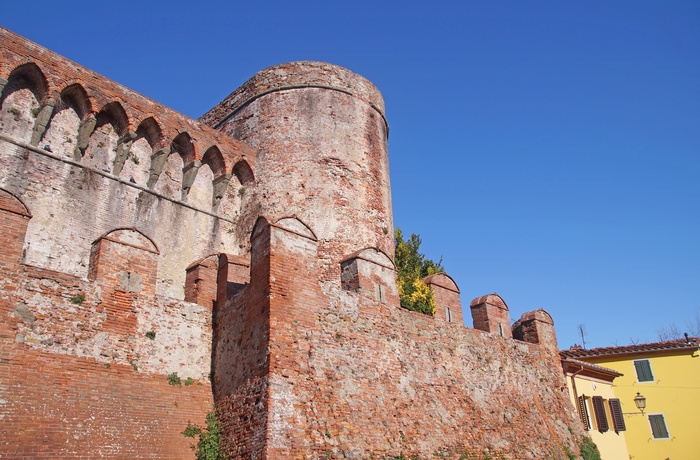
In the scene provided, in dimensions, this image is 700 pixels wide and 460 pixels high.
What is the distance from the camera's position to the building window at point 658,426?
68.3 feet

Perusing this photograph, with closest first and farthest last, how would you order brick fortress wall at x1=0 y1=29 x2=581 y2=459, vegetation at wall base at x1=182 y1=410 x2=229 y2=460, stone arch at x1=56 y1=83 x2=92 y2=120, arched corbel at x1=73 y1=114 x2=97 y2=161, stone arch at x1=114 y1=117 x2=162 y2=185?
brick fortress wall at x1=0 y1=29 x2=581 y2=459
vegetation at wall base at x1=182 y1=410 x2=229 y2=460
arched corbel at x1=73 y1=114 x2=97 y2=161
stone arch at x1=56 y1=83 x2=92 y2=120
stone arch at x1=114 y1=117 x2=162 y2=185

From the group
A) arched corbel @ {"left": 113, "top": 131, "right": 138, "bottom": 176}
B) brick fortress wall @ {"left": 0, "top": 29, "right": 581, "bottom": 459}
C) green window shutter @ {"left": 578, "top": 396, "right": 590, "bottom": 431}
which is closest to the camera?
brick fortress wall @ {"left": 0, "top": 29, "right": 581, "bottom": 459}

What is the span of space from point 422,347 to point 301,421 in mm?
3671

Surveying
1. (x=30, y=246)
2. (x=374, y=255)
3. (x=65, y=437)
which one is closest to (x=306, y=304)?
A: (x=374, y=255)

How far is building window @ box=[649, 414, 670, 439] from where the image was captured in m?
20.8

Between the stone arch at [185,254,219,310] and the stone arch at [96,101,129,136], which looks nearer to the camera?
the stone arch at [185,254,219,310]

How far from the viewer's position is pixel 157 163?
46.5 feet

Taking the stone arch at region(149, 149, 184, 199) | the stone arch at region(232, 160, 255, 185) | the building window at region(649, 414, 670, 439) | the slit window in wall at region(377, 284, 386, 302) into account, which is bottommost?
the building window at region(649, 414, 670, 439)

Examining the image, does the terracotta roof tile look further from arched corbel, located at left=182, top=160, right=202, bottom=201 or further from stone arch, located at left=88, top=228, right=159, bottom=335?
stone arch, located at left=88, top=228, right=159, bottom=335

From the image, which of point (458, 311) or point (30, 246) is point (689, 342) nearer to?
point (458, 311)

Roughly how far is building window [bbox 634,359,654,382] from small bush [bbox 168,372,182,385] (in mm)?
18325

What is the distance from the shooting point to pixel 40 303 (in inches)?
356

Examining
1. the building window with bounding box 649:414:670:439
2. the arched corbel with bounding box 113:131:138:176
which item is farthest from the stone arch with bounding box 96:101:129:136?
the building window with bounding box 649:414:670:439

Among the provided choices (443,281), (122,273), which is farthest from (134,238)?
(443,281)
